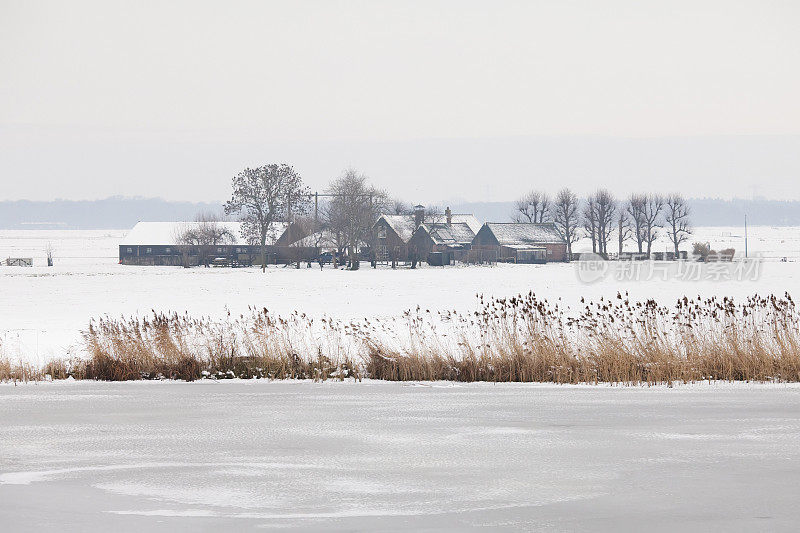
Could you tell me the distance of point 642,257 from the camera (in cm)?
11669

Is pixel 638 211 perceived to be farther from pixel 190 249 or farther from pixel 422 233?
pixel 190 249

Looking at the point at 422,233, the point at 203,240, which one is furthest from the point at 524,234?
the point at 203,240

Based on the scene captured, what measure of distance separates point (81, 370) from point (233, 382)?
253 centimetres

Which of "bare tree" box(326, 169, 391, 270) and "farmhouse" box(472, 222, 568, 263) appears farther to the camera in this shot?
"farmhouse" box(472, 222, 568, 263)

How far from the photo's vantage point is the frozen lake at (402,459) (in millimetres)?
6617

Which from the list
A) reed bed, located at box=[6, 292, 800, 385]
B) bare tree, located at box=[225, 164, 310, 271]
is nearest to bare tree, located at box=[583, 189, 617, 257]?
bare tree, located at box=[225, 164, 310, 271]

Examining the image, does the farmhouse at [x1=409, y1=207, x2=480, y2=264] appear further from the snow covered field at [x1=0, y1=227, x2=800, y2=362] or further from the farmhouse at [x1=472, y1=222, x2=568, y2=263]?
the snow covered field at [x1=0, y1=227, x2=800, y2=362]

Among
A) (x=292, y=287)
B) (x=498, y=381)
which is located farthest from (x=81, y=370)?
(x=292, y=287)

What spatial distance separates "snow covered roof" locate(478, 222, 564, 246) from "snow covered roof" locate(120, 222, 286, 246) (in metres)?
27.8

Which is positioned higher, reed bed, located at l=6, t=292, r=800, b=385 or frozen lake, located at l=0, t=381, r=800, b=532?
reed bed, located at l=6, t=292, r=800, b=385

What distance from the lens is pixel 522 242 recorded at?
125 meters

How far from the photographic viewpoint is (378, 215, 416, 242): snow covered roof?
120125mm

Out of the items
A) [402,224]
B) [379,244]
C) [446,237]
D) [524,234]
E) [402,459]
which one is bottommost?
[402,459]

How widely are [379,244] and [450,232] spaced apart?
21.1 meters
